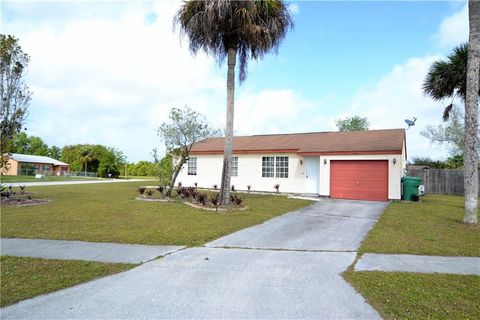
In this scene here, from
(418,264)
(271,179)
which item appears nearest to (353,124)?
(271,179)

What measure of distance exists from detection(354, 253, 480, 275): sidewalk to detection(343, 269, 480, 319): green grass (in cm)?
29

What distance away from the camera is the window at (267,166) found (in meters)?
20.5

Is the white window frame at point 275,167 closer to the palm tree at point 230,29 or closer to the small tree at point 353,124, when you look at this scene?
the palm tree at point 230,29

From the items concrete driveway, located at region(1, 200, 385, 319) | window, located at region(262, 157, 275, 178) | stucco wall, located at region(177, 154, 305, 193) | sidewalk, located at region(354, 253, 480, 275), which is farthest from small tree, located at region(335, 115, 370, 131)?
concrete driveway, located at region(1, 200, 385, 319)

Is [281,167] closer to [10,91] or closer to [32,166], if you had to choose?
[10,91]

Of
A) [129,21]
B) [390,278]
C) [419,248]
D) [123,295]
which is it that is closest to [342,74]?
[129,21]

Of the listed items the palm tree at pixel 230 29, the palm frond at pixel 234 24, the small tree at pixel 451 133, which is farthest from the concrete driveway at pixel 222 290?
the small tree at pixel 451 133

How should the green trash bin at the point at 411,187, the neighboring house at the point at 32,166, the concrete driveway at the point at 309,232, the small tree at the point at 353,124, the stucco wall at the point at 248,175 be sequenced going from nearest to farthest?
the concrete driveway at the point at 309,232 → the green trash bin at the point at 411,187 → the stucco wall at the point at 248,175 → the small tree at the point at 353,124 → the neighboring house at the point at 32,166

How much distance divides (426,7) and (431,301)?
11.5 metres

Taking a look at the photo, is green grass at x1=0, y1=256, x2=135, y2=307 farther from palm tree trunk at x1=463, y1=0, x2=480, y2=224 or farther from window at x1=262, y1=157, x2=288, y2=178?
window at x1=262, y1=157, x2=288, y2=178

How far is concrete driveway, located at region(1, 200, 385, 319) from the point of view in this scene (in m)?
3.62

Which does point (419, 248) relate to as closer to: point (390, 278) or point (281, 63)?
point (390, 278)

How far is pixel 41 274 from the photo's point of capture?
4.82m

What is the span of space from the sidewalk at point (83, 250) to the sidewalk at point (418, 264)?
3542 mm
